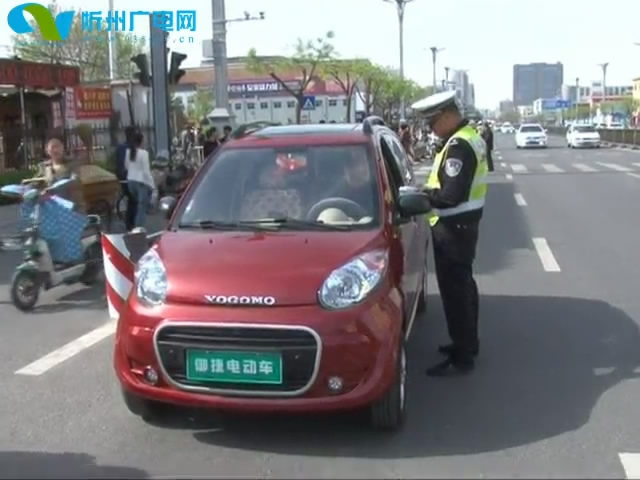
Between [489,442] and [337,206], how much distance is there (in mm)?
1689

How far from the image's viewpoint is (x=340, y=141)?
586 cm

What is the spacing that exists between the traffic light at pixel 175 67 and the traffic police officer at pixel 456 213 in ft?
32.7

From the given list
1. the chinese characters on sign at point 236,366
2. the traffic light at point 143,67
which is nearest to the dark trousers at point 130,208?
the traffic light at point 143,67

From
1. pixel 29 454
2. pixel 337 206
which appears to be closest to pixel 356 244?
pixel 337 206

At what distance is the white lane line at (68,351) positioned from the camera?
6.39 m

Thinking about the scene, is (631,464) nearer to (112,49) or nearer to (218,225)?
(218,225)

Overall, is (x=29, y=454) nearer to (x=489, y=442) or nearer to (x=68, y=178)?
(x=489, y=442)

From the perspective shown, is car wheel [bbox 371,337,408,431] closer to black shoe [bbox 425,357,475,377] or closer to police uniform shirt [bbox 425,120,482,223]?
black shoe [bbox 425,357,475,377]

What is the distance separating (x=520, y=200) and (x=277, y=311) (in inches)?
593

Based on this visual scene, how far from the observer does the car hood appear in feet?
15.0

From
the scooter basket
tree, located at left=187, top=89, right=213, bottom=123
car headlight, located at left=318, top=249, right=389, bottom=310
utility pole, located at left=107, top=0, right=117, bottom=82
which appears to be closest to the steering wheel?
car headlight, located at left=318, top=249, right=389, bottom=310

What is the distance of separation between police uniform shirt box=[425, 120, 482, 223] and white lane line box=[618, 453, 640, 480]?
196 cm

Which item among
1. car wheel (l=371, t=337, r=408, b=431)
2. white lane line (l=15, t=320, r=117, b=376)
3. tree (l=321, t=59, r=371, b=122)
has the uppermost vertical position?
tree (l=321, t=59, r=371, b=122)

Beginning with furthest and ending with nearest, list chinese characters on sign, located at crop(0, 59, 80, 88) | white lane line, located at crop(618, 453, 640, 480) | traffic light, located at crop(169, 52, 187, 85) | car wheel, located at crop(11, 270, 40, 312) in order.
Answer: chinese characters on sign, located at crop(0, 59, 80, 88), traffic light, located at crop(169, 52, 187, 85), car wheel, located at crop(11, 270, 40, 312), white lane line, located at crop(618, 453, 640, 480)
